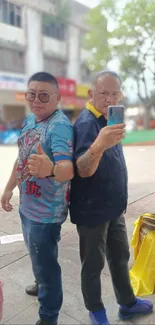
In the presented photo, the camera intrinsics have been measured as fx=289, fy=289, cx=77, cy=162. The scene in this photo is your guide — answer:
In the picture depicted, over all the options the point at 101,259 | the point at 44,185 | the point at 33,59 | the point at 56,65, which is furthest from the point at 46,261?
the point at 33,59

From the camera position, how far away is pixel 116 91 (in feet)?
4.56

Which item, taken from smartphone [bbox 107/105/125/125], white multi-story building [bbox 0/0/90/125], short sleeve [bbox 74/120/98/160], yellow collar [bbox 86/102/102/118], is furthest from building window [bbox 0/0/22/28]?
white multi-story building [bbox 0/0/90/125]

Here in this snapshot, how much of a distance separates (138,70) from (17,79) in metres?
6.66

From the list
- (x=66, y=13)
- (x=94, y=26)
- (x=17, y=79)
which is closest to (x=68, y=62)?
(x=17, y=79)

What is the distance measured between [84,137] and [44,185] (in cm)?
30

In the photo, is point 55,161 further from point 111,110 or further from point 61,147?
point 111,110

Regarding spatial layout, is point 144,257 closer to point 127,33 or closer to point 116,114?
point 116,114

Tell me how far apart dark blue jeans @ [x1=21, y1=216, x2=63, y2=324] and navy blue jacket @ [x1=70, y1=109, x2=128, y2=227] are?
0.16 meters

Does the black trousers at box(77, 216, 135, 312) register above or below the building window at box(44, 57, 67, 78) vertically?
below

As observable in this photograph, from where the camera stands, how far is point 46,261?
58.6 inches

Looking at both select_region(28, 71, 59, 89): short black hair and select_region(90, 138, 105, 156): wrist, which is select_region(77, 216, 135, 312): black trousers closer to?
select_region(90, 138, 105, 156): wrist

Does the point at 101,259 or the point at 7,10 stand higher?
the point at 7,10

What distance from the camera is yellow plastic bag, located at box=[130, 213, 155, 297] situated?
1973 millimetres

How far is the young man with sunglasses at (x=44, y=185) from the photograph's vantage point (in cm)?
137
